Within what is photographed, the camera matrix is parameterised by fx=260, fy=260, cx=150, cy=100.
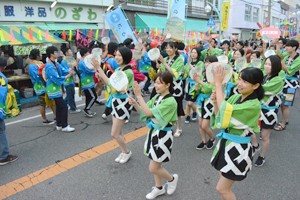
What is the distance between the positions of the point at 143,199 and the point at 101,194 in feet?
1.71

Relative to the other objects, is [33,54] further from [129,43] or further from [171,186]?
[171,186]

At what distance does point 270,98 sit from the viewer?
3.80 m

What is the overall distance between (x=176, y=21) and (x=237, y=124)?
4.82m

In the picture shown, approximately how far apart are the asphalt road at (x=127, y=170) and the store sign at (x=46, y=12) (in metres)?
8.71

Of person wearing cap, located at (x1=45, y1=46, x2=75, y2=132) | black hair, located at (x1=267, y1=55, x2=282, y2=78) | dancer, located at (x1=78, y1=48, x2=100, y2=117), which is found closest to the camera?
black hair, located at (x1=267, y1=55, x2=282, y2=78)

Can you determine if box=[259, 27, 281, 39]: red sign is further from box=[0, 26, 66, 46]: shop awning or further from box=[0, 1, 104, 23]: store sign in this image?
box=[0, 1, 104, 23]: store sign

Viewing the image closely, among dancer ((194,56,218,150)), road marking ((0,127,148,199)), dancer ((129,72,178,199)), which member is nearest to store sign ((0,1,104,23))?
road marking ((0,127,148,199))

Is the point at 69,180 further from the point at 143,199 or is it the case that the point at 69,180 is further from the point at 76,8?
the point at 76,8

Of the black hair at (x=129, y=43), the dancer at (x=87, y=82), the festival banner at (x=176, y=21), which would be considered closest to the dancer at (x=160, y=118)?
the dancer at (x=87, y=82)

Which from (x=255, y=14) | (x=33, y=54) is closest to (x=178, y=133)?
(x=33, y=54)

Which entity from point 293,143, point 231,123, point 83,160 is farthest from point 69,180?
point 293,143

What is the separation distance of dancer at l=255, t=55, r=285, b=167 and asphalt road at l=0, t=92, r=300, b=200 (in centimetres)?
38

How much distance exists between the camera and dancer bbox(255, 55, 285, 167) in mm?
3654

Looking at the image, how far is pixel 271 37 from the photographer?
24.8 ft
